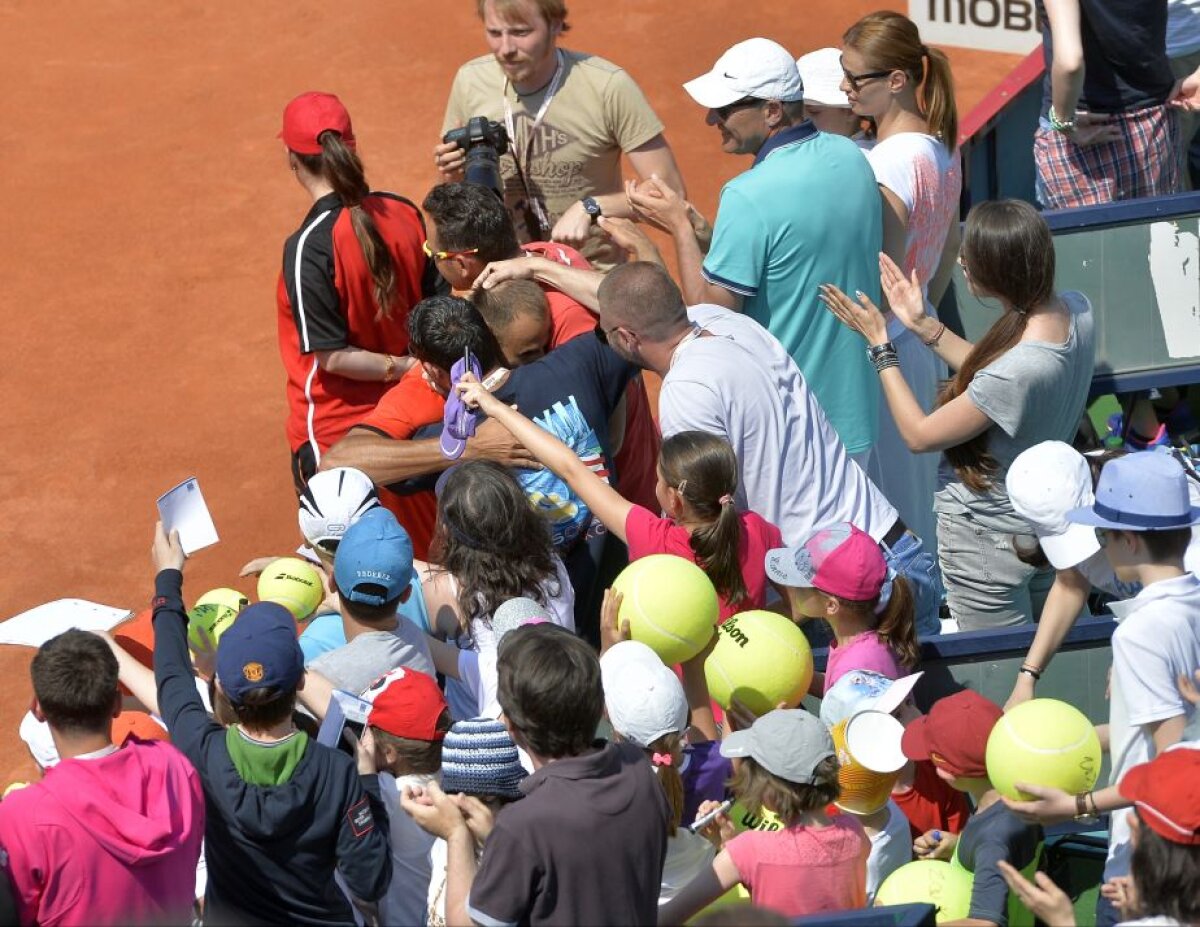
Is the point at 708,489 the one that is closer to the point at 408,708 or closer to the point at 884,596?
the point at 884,596

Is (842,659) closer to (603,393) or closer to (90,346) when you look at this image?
(603,393)

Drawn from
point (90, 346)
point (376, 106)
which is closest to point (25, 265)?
point (90, 346)

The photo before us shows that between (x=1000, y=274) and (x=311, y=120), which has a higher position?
(x=311, y=120)

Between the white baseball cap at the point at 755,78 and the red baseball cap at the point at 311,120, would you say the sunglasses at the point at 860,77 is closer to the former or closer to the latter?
the white baseball cap at the point at 755,78

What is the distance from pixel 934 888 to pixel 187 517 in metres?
2.30

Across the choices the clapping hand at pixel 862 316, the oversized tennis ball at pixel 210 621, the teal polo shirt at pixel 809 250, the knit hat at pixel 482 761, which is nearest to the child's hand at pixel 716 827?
the knit hat at pixel 482 761

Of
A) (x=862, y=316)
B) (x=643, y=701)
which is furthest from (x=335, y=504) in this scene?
(x=862, y=316)

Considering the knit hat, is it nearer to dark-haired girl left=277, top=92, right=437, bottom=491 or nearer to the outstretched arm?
the outstretched arm

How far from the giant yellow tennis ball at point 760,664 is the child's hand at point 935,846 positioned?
50 centimetres

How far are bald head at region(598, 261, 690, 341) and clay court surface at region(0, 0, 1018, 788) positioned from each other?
3.50 m

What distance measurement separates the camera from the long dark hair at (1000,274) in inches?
209

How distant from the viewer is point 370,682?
472 centimetres

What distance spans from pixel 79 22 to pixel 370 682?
1095 centimetres

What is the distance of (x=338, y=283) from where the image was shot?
6.34 m
